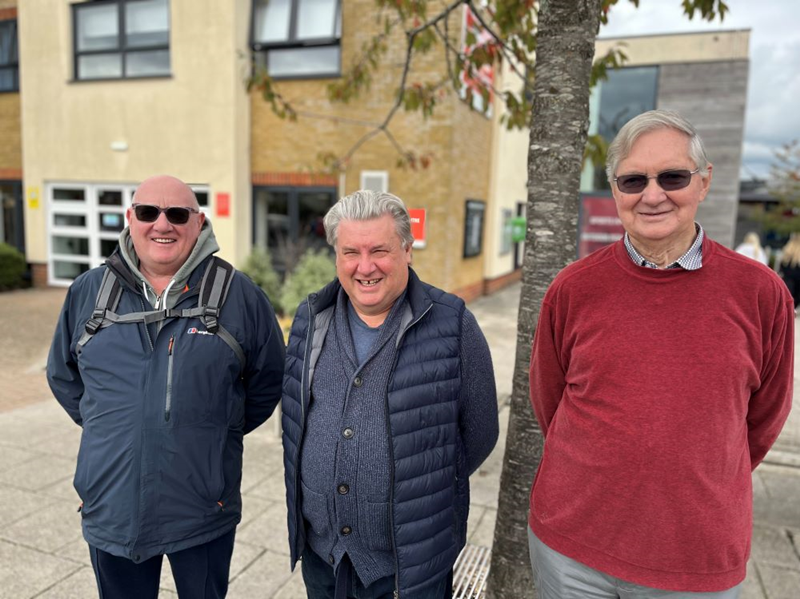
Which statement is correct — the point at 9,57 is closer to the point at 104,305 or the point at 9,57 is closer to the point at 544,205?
the point at 104,305

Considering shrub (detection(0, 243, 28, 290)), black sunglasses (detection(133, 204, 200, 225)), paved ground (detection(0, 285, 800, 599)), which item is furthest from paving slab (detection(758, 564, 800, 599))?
shrub (detection(0, 243, 28, 290))

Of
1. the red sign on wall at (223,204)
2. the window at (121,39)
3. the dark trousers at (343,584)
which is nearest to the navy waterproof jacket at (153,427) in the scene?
the dark trousers at (343,584)

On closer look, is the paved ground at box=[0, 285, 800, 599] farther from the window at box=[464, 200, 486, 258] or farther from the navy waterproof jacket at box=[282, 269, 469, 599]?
the window at box=[464, 200, 486, 258]

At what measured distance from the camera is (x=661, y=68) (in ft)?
35.4

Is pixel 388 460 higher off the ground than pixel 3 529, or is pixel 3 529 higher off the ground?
pixel 388 460

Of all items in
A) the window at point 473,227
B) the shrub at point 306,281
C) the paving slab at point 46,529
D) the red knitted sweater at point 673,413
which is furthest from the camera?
the window at point 473,227

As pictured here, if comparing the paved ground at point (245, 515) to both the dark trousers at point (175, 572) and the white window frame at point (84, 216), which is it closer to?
the dark trousers at point (175, 572)

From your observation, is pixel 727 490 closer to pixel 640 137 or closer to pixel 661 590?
pixel 661 590

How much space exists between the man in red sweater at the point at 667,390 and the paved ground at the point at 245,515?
6.66 ft

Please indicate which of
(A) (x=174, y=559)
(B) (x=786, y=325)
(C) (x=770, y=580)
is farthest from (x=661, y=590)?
(C) (x=770, y=580)

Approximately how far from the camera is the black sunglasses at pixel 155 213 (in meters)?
2.12

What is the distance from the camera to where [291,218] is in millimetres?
11359

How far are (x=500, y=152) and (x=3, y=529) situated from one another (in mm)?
12361

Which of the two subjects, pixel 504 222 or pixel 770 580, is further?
pixel 504 222
